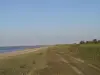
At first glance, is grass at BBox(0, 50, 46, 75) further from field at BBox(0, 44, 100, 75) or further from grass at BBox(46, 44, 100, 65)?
grass at BBox(46, 44, 100, 65)

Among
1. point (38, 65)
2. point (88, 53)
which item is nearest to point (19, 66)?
point (38, 65)

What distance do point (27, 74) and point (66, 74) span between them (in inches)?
126

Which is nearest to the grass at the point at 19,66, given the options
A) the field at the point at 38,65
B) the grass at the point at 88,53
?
the field at the point at 38,65

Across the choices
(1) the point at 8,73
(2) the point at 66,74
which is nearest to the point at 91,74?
(2) the point at 66,74

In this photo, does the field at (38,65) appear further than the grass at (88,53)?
No

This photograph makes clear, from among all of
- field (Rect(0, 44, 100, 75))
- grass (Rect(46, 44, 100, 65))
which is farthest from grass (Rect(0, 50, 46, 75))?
grass (Rect(46, 44, 100, 65))

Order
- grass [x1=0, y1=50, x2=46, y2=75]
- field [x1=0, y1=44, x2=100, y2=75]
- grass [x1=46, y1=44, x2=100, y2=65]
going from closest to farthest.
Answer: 1. grass [x1=0, y1=50, x2=46, y2=75]
2. field [x1=0, y1=44, x2=100, y2=75]
3. grass [x1=46, y1=44, x2=100, y2=65]

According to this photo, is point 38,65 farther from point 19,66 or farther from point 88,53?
point 88,53

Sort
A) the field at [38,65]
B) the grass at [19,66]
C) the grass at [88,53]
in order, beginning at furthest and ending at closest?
the grass at [88,53] < the field at [38,65] < the grass at [19,66]

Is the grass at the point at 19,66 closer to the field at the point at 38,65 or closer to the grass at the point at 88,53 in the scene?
the field at the point at 38,65

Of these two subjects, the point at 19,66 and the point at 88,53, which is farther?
the point at 88,53

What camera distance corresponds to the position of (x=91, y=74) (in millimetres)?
18562

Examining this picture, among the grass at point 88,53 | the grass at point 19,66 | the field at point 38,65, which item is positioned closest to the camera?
the grass at point 19,66

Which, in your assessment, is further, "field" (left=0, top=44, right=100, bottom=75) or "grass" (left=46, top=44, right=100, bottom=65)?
"grass" (left=46, top=44, right=100, bottom=65)
